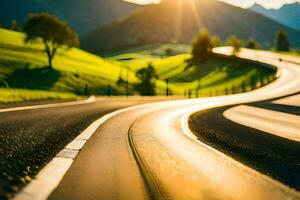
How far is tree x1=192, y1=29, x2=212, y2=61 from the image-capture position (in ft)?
517

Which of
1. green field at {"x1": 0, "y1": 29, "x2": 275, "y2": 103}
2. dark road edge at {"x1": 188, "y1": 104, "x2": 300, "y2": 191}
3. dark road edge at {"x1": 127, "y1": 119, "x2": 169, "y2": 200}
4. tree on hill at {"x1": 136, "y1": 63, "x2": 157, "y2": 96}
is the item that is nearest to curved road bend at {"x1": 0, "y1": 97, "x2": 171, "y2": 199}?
dark road edge at {"x1": 127, "y1": 119, "x2": 169, "y2": 200}

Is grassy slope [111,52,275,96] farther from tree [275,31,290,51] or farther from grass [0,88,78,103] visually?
grass [0,88,78,103]

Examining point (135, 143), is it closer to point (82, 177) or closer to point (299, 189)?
point (82, 177)

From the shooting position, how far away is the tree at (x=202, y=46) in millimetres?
157625

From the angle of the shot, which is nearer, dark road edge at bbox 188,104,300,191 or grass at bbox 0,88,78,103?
dark road edge at bbox 188,104,300,191

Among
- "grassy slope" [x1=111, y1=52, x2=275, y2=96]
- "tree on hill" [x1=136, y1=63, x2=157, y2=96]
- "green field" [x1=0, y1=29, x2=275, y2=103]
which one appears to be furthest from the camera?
"grassy slope" [x1=111, y1=52, x2=275, y2=96]

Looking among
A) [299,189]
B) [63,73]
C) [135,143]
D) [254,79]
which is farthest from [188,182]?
[254,79]

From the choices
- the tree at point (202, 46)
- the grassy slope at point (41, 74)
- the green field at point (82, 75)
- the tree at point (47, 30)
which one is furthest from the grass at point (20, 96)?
the tree at point (202, 46)

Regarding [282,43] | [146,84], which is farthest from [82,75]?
[282,43]

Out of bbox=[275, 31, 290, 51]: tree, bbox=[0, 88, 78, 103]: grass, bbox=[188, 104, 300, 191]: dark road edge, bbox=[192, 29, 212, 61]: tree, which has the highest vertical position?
bbox=[275, 31, 290, 51]: tree

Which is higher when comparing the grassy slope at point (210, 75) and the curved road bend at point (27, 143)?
the grassy slope at point (210, 75)

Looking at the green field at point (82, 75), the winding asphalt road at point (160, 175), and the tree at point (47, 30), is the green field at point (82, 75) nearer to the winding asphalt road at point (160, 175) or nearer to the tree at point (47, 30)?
the tree at point (47, 30)

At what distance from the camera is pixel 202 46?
15912 centimetres

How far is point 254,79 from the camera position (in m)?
108
